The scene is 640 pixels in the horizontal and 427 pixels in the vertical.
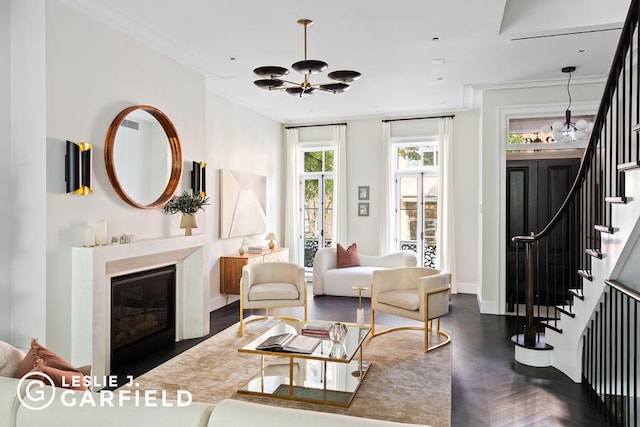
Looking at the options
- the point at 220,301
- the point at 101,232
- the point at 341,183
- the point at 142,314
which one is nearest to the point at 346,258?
the point at 341,183

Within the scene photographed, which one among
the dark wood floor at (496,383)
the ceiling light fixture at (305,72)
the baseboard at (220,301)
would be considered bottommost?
the dark wood floor at (496,383)

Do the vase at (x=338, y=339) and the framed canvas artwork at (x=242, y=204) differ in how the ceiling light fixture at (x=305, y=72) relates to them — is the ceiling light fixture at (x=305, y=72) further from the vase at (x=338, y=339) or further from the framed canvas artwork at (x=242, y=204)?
the framed canvas artwork at (x=242, y=204)

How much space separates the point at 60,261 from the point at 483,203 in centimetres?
509

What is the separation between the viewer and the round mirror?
157 inches

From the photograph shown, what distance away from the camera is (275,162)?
27.8 feet

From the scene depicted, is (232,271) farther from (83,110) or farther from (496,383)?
(496,383)

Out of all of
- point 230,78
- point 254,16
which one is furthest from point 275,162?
point 254,16

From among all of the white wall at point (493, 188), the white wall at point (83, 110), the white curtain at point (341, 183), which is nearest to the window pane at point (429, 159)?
the white curtain at point (341, 183)

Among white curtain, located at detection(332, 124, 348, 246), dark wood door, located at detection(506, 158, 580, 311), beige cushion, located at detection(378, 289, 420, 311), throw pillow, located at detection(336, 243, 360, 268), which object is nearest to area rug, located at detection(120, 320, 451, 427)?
beige cushion, located at detection(378, 289, 420, 311)

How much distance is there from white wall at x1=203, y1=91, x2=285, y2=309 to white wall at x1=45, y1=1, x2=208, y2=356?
1.70 m

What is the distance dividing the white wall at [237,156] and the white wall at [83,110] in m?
1.70

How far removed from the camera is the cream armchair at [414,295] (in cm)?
435

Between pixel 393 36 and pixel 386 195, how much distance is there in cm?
400

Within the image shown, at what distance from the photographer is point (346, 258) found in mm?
7582
